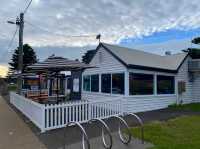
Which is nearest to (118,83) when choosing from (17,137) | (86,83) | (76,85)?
(86,83)

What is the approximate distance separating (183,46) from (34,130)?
3215 centimetres

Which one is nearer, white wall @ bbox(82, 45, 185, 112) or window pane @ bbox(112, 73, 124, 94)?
white wall @ bbox(82, 45, 185, 112)

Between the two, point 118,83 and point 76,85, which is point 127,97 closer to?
point 118,83

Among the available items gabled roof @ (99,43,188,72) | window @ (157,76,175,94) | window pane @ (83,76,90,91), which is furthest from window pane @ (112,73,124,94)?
window pane @ (83,76,90,91)

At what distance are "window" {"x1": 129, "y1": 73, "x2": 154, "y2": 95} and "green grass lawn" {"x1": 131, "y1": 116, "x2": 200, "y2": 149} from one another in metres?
4.20

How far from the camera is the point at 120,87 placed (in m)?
14.9

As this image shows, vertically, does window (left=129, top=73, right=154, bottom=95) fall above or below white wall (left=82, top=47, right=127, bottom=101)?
below

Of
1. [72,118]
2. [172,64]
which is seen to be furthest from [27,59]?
[72,118]

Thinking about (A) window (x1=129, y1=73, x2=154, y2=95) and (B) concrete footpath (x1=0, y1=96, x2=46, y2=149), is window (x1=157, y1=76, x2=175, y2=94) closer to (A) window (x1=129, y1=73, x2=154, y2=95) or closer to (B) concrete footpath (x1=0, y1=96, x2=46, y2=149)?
(A) window (x1=129, y1=73, x2=154, y2=95)

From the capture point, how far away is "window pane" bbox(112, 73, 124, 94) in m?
14.7

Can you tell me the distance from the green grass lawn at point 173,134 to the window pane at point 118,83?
14.9 ft

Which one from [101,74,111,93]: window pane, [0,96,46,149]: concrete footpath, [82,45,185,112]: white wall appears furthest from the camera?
[101,74,111,93]: window pane

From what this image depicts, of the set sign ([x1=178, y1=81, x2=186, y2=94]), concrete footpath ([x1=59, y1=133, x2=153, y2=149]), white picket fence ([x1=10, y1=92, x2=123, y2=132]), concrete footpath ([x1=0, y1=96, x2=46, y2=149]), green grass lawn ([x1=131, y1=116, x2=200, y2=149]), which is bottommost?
concrete footpath ([x1=0, y1=96, x2=46, y2=149])

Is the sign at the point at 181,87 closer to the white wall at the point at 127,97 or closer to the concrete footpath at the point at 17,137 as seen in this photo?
the white wall at the point at 127,97
